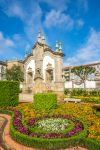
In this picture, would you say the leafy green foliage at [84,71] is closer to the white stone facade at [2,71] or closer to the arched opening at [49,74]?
the arched opening at [49,74]

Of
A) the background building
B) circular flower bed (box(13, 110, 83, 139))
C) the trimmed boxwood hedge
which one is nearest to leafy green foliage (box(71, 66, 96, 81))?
the background building

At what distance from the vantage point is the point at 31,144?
7648mm

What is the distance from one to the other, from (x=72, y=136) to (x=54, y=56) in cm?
2608

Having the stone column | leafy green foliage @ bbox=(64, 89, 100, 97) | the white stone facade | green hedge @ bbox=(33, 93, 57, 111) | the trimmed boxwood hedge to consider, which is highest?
the white stone facade

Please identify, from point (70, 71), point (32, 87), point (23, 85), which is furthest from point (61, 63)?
point (23, 85)

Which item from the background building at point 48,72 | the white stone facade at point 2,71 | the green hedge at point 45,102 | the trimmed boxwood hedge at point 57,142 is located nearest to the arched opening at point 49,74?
the background building at point 48,72

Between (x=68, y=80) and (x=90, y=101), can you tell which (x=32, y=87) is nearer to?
(x=68, y=80)

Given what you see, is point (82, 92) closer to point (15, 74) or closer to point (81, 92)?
point (81, 92)

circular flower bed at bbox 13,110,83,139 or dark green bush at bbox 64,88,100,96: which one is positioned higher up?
dark green bush at bbox 64,88,100,96

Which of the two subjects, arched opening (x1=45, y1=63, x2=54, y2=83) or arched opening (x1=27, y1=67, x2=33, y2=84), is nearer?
arched opening (x1=45, y1=63, x2=54, y2=83)

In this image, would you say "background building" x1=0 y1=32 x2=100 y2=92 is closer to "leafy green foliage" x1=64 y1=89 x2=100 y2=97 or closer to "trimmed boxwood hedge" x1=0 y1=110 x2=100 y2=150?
"leafy green foliage" x1=64 y1=89 x2=100 y2=97

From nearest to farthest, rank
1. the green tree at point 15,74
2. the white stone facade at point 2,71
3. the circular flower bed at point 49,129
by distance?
the circular flower bed at point 49,129
the green tree at point 15,74
the white stone facade at point 2,71

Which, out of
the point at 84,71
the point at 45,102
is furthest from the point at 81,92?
the point at 45,102

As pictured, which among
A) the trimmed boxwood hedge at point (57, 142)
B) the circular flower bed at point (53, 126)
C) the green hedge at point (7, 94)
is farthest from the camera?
the green hedge at point (7, 94)
